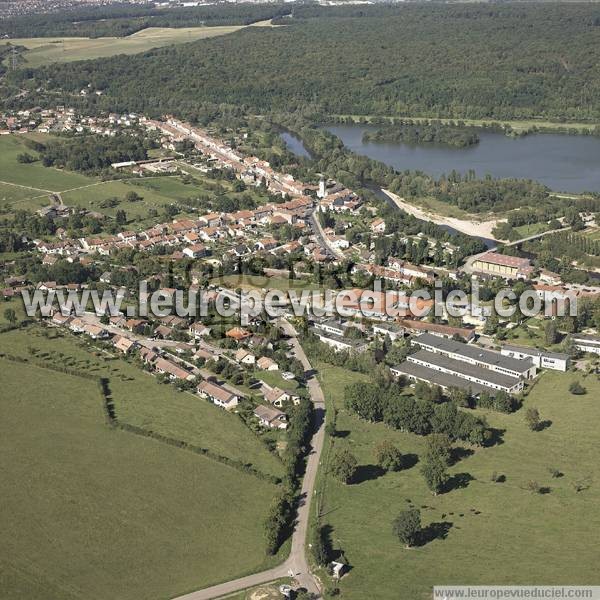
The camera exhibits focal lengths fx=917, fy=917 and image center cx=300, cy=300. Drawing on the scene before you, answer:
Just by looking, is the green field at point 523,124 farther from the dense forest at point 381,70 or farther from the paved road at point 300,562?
the paved road at point 300,562

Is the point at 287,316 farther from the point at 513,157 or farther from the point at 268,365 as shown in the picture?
the point at 513,157

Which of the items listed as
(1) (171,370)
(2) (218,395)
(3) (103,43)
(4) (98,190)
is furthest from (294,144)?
(3) (103,43)

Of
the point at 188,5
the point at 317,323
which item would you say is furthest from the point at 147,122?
the point at 188,5

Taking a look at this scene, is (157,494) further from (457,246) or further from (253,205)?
(253,205)

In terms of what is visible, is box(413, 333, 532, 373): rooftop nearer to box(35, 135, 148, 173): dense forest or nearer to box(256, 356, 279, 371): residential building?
box(256, 356, 279, 371): residential building

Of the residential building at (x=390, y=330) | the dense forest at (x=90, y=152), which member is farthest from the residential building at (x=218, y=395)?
the dense forest at (x=90, y=152)

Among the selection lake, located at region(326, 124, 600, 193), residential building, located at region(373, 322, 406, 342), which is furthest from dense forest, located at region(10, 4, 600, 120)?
residential building, located at region(373, 322, 406, 342)
